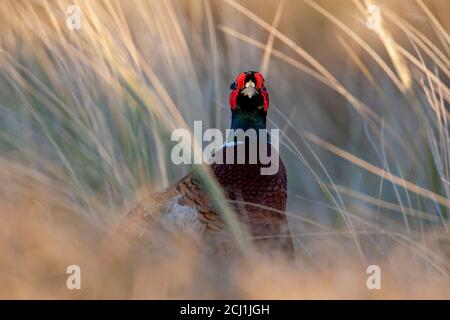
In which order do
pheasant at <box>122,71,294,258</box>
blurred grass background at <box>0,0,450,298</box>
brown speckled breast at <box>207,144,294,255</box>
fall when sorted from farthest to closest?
brown speckled breast at <box>207,144,294,255</box> < pheasant at <box>122,71,294,258</box> < blurred grass background at <box>0,0,450,298</box>

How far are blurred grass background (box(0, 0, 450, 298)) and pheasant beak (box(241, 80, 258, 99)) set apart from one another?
7.2 inches

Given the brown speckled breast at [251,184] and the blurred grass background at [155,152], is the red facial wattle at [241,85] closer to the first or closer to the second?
the blurred grass background at [155,152]

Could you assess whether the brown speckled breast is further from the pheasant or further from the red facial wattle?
the red facial wattle

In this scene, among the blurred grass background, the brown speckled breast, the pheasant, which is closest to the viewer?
the blurred grass background

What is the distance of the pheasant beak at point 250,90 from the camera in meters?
3.15

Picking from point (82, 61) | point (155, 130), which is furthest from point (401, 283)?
point (82, 61)

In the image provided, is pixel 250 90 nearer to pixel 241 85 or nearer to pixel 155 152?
pixel 241 85

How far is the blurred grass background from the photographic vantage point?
91.5 inches

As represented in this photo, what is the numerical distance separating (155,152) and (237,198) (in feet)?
1.31

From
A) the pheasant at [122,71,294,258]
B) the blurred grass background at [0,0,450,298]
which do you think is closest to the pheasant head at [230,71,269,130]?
the pheasant at [122,71,294,258]

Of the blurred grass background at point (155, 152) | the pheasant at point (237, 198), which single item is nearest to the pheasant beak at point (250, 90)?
the pheasant at point (237, 198)

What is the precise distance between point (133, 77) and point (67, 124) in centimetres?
37

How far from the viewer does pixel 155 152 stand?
10.3ft

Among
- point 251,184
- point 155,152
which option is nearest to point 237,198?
point 251,184
